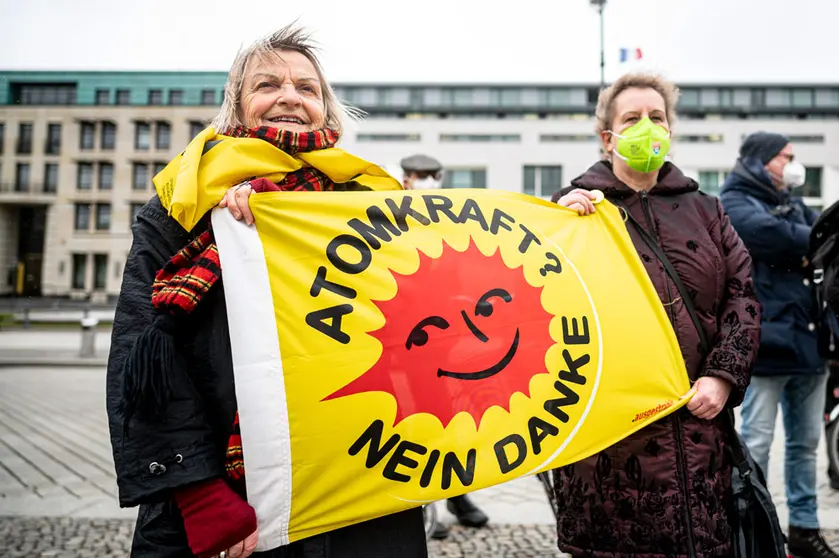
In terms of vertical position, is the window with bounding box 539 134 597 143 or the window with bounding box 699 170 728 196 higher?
the window with bounding box 539 134 597 143

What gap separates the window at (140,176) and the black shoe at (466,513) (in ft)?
97.9

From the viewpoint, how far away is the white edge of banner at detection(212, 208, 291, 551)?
1511 mm

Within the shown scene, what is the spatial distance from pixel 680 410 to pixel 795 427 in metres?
1.91

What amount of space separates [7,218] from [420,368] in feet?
20.4

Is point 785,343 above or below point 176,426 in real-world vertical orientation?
above

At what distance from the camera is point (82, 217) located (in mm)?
34875

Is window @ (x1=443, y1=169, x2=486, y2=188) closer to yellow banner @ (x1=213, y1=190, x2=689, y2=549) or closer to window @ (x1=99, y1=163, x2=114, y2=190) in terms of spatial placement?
window @ (x1=99, y1=163, x2=114, y2=190)

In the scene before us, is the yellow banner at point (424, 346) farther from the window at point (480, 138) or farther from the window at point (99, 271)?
the window at point (480, 138)

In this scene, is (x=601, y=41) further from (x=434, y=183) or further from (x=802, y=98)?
(x=802, y=98)

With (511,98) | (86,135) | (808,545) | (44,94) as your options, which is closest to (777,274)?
(808,545)

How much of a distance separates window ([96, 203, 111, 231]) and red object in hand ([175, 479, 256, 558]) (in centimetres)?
3735

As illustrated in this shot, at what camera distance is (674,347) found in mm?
2039

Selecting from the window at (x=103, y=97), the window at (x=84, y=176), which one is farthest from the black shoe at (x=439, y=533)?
the window at (x=84, y=176)

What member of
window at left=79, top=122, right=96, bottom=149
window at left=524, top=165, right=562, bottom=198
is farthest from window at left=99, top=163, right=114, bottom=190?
window at left=524, top=165, right=562, bottom=198
